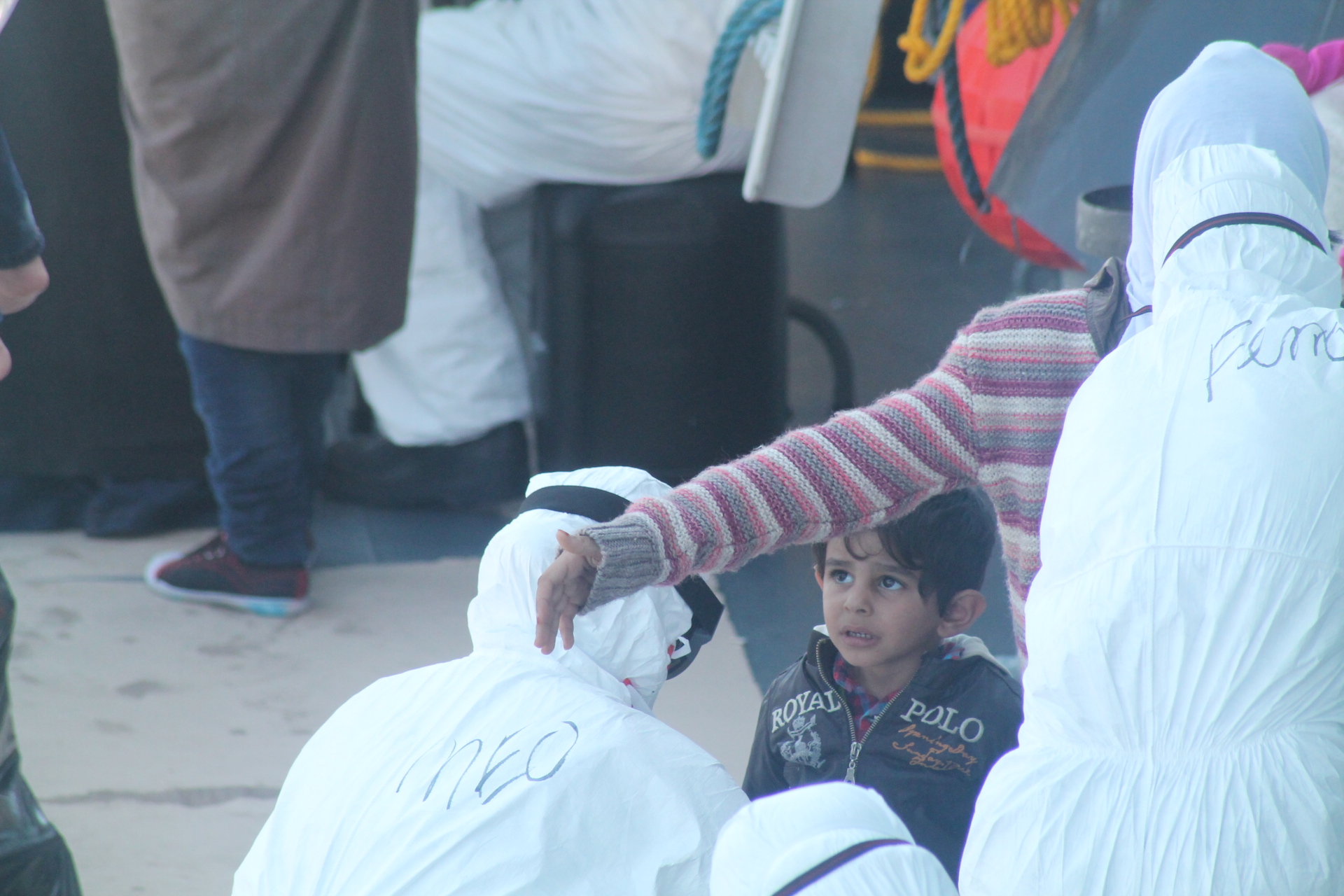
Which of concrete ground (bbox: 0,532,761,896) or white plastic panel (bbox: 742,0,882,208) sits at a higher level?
white plastic panel (bbox: 742,0,882,208)

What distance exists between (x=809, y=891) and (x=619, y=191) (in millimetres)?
2274

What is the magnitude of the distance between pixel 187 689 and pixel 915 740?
1485 millimetres

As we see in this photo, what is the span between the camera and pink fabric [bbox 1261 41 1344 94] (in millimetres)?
1582

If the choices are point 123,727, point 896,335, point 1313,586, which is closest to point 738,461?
point 1313,586

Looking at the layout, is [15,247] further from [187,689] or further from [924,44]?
[924,44]

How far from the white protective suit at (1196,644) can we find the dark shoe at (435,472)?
2238 millimetres

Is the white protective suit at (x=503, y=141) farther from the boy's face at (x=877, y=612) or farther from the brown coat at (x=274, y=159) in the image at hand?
the boy's face at (x=877, y=612)

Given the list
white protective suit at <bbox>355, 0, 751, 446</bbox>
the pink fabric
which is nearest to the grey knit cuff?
the pink fabric

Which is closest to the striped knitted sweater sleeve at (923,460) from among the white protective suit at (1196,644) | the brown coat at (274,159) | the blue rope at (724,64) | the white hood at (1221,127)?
the white hood at (1221,127)

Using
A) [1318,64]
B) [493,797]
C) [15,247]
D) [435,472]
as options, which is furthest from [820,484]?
[435,472]

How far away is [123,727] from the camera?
2299mm

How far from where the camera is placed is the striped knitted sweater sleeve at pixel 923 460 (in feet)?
4.25

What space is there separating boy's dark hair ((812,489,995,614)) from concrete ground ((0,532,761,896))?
29.9 inches

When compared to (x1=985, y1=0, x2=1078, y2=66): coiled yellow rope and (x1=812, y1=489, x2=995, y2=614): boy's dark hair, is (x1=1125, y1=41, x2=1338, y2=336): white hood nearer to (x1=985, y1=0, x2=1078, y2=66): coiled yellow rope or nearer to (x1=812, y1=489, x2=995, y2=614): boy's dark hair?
(x1=812, y1=489, x2=995, y2=614): boy's dark hair
